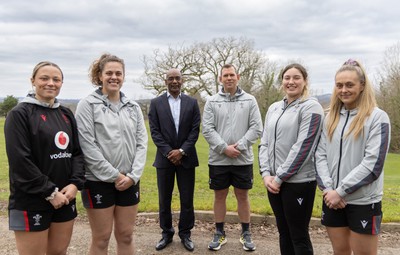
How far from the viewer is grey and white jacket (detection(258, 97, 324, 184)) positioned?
369cm

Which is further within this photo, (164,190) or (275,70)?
(275,70)

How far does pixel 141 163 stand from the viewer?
3.98 metres

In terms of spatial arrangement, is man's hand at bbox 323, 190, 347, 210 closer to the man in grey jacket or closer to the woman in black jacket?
the man in grey jacket

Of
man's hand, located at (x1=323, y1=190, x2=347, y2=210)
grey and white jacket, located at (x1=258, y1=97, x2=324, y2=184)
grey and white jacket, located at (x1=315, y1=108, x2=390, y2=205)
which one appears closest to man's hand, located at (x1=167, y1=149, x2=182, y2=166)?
grey and white jacket, located at (x1=258, y1=97, x2=324, y2=184)

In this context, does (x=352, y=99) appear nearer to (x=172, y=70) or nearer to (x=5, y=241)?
(x=172, y=70)

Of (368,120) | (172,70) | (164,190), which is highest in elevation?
(172,70)

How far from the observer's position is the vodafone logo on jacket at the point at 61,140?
10.6 ft

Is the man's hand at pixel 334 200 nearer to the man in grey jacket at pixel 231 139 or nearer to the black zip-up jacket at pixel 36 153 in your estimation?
the man in grey jacket at pixel 231 139

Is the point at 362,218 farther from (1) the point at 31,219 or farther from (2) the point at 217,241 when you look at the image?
(1) the point at 31,219

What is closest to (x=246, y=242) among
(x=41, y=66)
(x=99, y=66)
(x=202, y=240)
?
(x=202, y=240)

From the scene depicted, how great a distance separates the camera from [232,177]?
512 cm

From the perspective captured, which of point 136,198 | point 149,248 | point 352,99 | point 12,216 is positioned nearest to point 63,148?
point 12,216

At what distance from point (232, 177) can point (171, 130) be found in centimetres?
111

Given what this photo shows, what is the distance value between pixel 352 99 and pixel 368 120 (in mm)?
244
